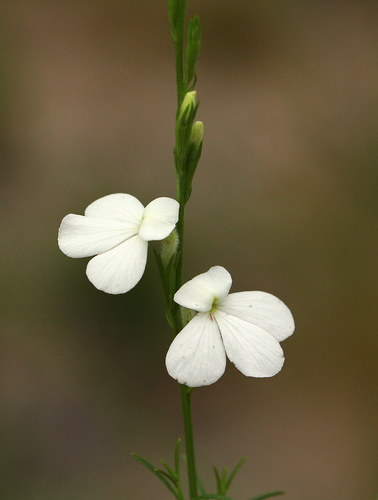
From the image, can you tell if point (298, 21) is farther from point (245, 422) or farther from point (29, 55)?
point (245, 422)

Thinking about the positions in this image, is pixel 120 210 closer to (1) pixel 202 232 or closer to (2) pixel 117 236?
(2) pixel 117 236

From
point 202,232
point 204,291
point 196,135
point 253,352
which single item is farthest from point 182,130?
point 202,232

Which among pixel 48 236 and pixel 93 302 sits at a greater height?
pixel 48 236

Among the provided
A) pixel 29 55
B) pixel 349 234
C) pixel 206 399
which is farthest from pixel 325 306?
pixel 29 55

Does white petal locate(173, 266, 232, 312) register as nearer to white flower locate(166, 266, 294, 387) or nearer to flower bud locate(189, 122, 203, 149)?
white flower locate(166, 266, 294, 387)

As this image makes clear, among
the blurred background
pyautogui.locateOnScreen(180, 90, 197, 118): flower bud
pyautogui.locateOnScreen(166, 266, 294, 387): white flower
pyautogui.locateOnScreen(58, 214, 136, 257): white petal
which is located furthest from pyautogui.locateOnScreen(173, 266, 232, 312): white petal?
the blurred background
